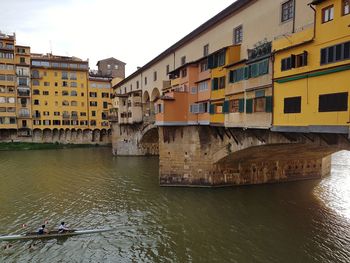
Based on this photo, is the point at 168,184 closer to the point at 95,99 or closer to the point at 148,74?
the point at 148,74

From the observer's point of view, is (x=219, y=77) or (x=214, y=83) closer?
(x=219, y=77)

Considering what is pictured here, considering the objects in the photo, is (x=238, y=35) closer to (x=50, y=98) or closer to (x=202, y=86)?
(x=202, y=86)

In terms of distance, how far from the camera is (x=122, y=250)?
45.8 feet

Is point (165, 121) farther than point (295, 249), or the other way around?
point (165, 121)

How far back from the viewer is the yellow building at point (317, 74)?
10844mm

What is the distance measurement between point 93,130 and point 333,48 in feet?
198

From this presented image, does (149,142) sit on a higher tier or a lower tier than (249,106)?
lower

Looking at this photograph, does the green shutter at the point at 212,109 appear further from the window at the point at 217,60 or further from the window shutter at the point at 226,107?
the window at the point at 217,60

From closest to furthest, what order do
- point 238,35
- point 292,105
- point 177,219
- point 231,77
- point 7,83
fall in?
point 292,105, point 177,219, point 231,77, point 238,35, point 7,83

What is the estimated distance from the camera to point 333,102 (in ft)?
37.2

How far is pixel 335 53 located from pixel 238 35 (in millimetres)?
9653

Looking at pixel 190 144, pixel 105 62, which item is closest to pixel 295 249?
pixel 190 144

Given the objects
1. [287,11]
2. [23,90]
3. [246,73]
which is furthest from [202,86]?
[23,90]

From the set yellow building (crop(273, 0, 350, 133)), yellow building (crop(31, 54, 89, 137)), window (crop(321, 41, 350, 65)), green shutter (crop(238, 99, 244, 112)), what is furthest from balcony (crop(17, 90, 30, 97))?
window (crop(321, 41, 350, 65))
